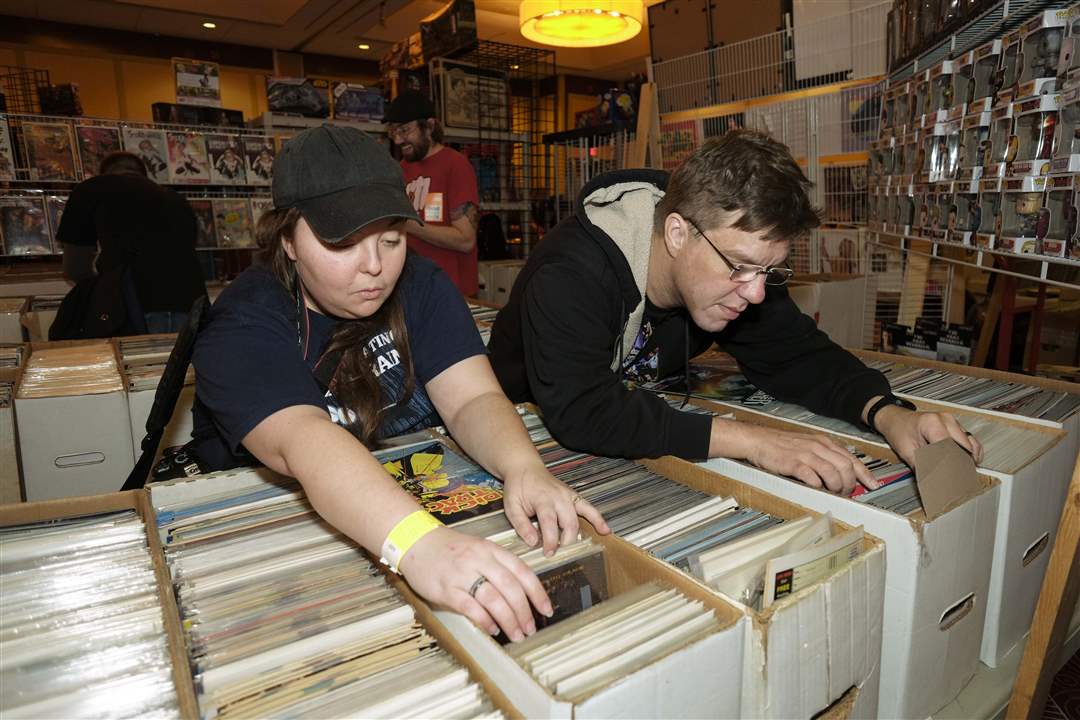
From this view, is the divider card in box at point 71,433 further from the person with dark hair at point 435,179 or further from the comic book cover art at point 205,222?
the comic book cover art at point 205,222

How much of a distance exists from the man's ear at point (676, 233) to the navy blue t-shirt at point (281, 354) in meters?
0.48

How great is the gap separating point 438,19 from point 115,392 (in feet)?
14.0

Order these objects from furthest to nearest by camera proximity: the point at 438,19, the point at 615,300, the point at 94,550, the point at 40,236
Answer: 1. the point at 438,19
2. the point at 40,236
3. the point at 615,300
4. the point at 94,550

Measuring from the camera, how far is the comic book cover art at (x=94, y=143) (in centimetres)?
402

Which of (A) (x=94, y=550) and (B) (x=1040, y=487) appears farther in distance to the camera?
(B) (x=1040, y=487)

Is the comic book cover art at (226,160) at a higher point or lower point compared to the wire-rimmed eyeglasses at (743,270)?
higher

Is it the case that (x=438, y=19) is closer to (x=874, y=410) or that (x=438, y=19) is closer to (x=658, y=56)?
(x=658, y=56)

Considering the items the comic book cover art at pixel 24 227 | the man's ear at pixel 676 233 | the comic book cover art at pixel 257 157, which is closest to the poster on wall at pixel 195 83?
the comic book cover art at pixel 257 157

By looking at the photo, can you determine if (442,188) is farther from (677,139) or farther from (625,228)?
(625,228)

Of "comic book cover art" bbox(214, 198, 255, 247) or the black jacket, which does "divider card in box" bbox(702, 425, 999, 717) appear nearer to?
the black jacket

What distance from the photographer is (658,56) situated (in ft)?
15.1

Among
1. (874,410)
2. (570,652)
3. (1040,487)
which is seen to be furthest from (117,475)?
(1040,487)

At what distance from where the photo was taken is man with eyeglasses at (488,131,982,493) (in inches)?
48.0

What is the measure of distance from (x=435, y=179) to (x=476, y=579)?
9.38ft
